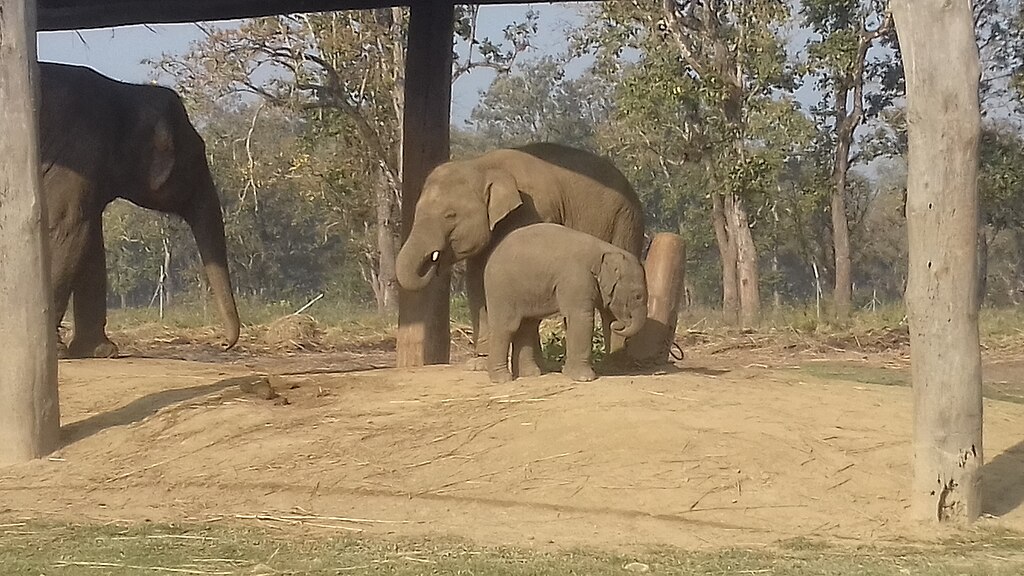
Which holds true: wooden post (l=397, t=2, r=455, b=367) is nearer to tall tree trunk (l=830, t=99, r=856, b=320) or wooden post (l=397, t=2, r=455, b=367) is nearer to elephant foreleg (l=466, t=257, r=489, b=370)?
elephant foreleg (l=466, t=257, r=489, b=370)

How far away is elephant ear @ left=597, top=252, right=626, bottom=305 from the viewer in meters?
8.20

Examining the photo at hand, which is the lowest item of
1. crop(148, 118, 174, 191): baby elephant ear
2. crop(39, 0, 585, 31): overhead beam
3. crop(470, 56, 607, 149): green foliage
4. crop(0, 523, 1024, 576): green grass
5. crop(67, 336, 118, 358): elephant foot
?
crop(0, 523, 1024, 576): green grass

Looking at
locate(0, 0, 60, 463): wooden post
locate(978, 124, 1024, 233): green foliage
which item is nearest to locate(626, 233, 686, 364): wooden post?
locate(0, 0, 60, 463): wooden post

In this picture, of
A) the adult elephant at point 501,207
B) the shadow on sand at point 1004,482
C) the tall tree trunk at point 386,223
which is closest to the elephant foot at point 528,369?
the adult elephant at point 501,207

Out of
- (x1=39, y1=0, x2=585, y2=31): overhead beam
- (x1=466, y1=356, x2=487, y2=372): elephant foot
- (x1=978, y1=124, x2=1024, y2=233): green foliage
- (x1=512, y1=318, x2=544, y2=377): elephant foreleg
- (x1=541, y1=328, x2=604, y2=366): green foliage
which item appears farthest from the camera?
(x1=978, y1=124, x2=1024, y2=233): green foliage

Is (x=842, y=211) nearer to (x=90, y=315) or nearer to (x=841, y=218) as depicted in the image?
(x=841, y=218)

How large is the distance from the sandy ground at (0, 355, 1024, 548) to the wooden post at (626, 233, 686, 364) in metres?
0.79

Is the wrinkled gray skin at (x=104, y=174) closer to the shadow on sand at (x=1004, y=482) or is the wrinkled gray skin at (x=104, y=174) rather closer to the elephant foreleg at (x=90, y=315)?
the elephant foreleg at (x=90, y=315)

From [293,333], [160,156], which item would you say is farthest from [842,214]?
[160,156]

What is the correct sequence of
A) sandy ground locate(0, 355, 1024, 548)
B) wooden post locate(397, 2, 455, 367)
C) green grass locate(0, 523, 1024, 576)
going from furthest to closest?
wooden post locate(397, 2, 455, 367)
sandy ground locate(0, 355, 1024, 548)
green grass locate(0, 523, 1024, 576)

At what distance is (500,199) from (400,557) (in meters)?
4.35

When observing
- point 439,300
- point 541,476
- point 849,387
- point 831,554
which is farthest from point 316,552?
point 439,300

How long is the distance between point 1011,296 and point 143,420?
132 ft

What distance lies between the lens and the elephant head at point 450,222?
29.5ft
